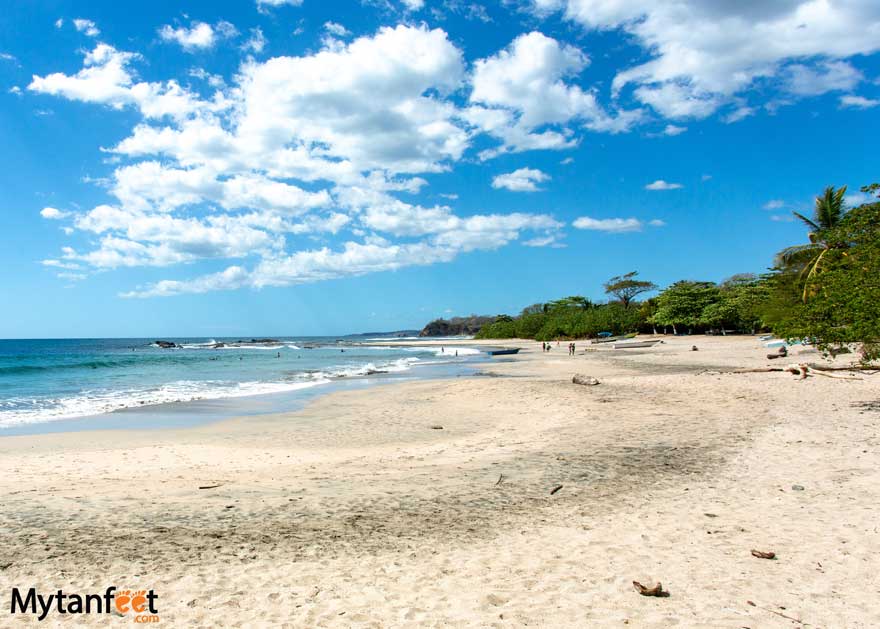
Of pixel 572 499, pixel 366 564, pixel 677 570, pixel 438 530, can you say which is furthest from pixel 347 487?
pixel 677 570

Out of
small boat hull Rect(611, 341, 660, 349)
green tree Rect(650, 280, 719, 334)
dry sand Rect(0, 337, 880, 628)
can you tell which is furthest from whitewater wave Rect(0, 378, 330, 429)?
green tree Rect(650, 280, 719, 334)

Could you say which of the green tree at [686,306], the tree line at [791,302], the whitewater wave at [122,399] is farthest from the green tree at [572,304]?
the whitewater wave at [122,399]

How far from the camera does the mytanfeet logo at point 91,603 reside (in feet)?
14.6

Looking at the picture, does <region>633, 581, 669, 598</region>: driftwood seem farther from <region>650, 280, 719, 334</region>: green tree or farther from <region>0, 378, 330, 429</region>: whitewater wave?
<region>650, 280, 719, 334</region>: green tree

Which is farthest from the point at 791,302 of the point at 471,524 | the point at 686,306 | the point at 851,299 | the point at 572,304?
the point at 572,304

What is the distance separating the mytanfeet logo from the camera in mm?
4453

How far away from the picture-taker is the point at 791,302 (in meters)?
32.5

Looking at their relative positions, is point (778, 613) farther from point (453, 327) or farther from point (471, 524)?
point (453, 327)

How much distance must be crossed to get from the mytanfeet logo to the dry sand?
0.35ft

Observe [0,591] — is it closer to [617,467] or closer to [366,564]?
[366,564]

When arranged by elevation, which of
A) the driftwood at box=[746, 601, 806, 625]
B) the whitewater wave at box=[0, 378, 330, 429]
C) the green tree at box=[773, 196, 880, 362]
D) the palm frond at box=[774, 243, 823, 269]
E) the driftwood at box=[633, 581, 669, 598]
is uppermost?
the palm frond at box=[774, 243, 823, 269]

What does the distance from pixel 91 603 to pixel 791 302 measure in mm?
Answer: 37348

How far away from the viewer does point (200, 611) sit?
14.6 ft

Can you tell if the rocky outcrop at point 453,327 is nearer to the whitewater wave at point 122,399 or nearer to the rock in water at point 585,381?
the whitewater wave at point 122,399
